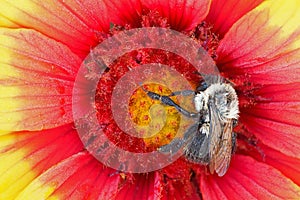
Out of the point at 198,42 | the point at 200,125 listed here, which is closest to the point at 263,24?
the point at 198,42

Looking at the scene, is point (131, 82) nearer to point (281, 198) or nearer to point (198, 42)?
point (198, 42)

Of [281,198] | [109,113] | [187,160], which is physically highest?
[109,113]

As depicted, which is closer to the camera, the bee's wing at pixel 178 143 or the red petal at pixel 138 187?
the bee's wing at pixel 178 143

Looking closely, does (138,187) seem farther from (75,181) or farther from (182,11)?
(182,11)

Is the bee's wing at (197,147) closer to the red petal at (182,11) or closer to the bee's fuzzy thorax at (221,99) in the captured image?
the bee's fuzzy thorax at (221,99)

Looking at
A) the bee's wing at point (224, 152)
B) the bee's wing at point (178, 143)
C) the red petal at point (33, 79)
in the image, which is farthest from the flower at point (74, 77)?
the bee's wing at point (224, 152)

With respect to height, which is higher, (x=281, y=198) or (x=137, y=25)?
(x=137, y=25)

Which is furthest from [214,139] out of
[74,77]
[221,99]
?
[74,77]
